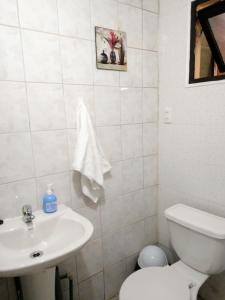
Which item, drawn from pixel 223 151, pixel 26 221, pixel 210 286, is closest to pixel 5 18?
pixel 26 221

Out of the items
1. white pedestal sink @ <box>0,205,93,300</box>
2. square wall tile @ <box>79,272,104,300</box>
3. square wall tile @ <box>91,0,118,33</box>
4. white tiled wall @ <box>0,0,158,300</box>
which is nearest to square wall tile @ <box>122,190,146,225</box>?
white tiled wall @ <box>0,0,158,300</box>

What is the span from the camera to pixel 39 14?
1197 millimetres

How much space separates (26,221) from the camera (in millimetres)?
1203

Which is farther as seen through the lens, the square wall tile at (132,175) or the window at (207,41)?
the square wall tile at (132,175)

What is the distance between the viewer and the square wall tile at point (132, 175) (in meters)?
1.71

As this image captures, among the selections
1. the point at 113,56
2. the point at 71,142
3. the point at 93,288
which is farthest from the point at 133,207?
the point at 113,56

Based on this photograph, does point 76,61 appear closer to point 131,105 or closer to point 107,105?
point 107,105

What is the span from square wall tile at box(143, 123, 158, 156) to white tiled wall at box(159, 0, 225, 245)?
49 mm

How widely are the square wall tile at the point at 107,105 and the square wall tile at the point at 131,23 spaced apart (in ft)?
1.23

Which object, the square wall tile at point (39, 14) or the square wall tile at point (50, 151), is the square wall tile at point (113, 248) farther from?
the square wall tile at point (39, 14)

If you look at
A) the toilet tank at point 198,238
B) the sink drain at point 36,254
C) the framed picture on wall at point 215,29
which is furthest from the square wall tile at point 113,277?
the framed picture on wall at point 215,29

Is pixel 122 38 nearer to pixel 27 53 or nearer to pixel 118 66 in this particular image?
pixel 118 66

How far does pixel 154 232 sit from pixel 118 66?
1.42 metres

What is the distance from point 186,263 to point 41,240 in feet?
3.16
